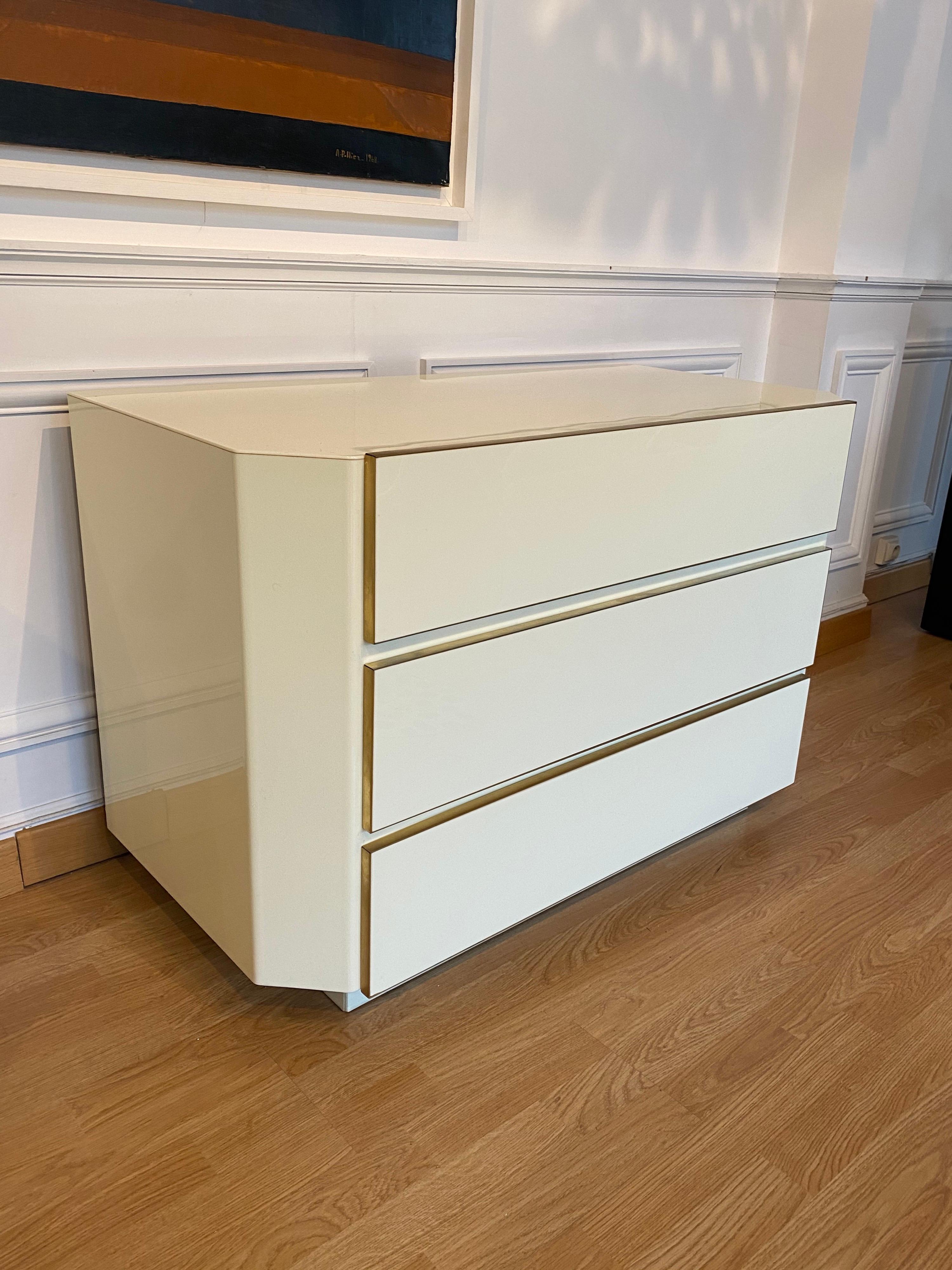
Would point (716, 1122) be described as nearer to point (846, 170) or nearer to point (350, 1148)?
point (350, 1148)

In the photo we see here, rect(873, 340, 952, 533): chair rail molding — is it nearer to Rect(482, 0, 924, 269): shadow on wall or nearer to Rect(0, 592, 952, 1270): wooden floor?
Rect(482, 0, 924, 269): shadow on wall

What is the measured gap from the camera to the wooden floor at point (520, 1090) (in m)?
0.94

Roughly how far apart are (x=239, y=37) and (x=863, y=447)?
166 centimetres

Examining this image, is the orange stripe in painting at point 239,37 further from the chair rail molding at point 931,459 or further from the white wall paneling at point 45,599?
the chair rail molding at point 931,459

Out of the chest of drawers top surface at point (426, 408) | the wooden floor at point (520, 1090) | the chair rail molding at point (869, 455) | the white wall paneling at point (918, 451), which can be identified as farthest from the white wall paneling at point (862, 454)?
the wooden floor at point (520, 1090)

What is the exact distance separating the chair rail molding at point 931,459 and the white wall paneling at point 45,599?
1.86 meters

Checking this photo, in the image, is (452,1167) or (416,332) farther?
(416,332)

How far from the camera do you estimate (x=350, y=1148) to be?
40.2 inches

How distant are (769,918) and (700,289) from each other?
127cm

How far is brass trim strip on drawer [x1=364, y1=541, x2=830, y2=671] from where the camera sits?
41.7 inches

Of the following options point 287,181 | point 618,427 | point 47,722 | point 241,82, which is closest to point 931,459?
point 618,427

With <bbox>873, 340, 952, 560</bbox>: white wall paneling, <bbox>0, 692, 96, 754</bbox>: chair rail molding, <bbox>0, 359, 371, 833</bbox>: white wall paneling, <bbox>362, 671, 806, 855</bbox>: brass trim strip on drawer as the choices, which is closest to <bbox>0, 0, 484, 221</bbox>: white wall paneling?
<bbox>0, 359, 371, 833</bbox>: white wall paneling

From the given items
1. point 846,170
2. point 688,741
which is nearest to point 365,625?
point 688,741

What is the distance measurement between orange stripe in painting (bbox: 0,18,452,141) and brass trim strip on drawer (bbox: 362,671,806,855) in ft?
3.09
